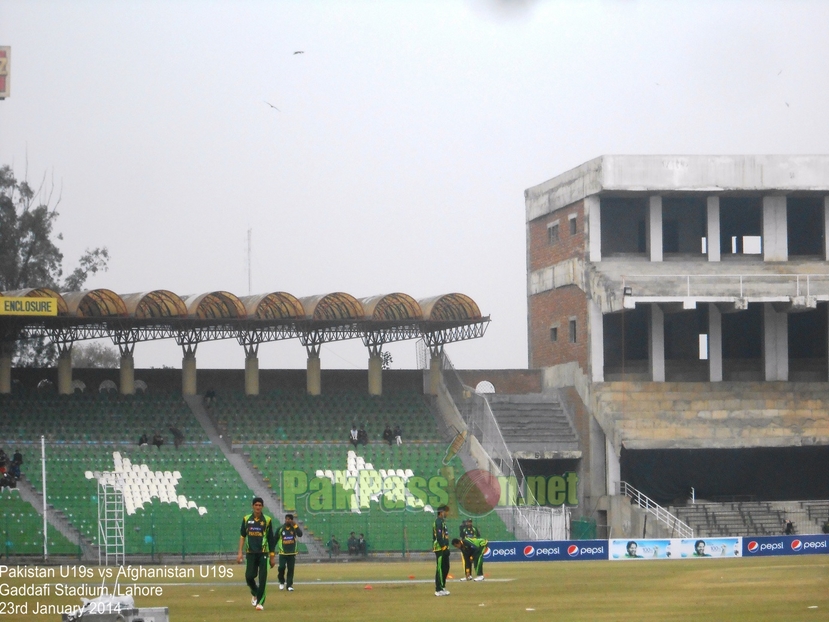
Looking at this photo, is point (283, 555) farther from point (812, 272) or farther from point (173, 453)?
point (812, 272)

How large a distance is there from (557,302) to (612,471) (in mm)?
10352

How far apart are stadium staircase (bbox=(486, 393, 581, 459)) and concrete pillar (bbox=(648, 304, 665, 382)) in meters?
5.22

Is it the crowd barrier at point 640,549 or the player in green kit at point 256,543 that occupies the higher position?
the player in green kit at point 256,543

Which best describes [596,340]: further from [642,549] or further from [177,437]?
[177,437]

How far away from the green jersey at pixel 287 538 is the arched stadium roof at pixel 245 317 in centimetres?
2904

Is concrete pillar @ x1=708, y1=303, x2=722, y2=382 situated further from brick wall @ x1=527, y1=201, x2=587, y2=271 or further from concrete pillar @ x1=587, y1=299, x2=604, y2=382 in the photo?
brick wall @ x1=527, y1=201, x2=587, y2=271

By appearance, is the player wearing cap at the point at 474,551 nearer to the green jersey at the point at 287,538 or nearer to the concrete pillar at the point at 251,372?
the green jersey at the point at 287,538

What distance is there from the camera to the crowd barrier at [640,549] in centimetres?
4906

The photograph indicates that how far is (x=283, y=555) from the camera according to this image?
32500mm

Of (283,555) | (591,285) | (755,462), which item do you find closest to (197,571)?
(283,555)

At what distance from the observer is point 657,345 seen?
6334cm

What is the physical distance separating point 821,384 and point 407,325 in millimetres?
19558

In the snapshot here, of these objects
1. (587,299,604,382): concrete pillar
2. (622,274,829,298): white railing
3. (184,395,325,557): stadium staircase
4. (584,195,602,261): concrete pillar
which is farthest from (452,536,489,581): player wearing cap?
(584,195,602,261): concrete pillar

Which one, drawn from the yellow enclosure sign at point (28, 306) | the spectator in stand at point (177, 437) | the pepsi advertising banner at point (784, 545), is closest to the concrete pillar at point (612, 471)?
the pepsi advertising banner at point (784, 545)
